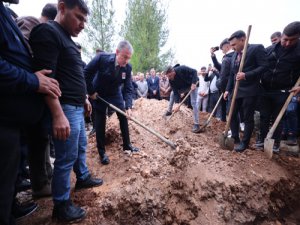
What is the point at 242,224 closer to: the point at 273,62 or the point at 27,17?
the point at 273,62

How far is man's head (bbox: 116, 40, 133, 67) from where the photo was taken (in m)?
3.26

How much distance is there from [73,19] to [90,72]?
1.51 meters

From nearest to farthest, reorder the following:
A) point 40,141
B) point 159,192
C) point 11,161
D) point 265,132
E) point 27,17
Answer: point 11,161 → point 40,141 → point 27,17 → point 159,192 → point 265,132

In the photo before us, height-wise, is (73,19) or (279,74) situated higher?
(73,19)

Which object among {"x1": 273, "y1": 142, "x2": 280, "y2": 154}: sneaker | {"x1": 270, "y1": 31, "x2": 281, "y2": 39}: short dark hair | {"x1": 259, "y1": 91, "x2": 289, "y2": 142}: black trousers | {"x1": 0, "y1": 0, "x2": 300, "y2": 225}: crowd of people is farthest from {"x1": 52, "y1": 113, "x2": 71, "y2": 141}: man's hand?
{"x1": 270, "y1": 31, "x2": 281, "y2": 39}: short dark hair

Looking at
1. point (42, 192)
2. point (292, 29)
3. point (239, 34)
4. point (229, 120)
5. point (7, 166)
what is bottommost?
point (42, 192)

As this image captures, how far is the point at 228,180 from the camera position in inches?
122

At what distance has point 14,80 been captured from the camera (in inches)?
→ 54.6

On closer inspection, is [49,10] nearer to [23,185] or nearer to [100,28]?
[23,185]

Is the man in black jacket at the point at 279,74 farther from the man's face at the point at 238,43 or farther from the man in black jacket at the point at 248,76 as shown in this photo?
the man's face at the point at 238,43

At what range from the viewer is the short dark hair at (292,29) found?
341 cm

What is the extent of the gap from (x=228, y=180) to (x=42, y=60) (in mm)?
2784

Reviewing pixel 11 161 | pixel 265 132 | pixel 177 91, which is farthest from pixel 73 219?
pixel 177 91

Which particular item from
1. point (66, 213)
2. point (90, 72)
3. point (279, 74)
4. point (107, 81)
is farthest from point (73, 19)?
point (279, 74)
